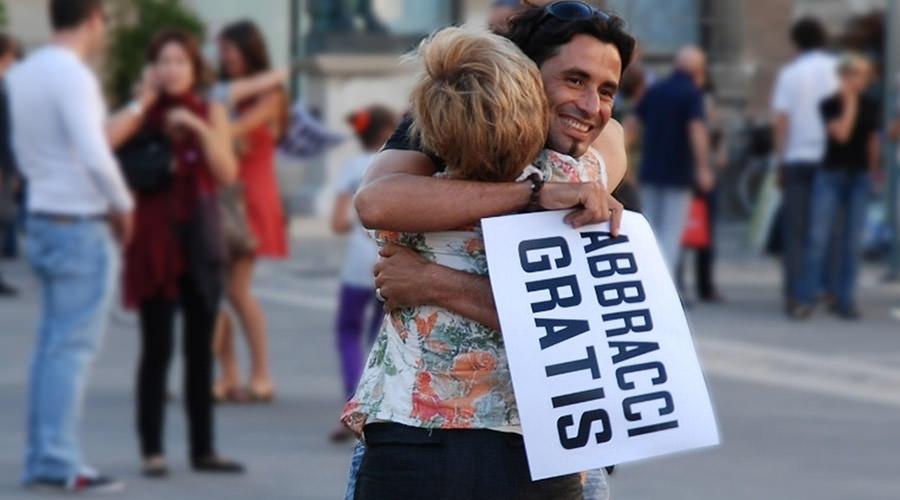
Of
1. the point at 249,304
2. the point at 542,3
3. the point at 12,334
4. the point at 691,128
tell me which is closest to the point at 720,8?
the point at 691,128

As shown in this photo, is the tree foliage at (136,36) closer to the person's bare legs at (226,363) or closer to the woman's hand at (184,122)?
the person's bare legs at (226,363)

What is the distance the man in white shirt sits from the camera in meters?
13.6

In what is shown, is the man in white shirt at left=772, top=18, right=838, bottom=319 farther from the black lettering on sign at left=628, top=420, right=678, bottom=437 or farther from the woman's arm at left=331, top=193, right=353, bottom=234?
the black lettering on sign at left=628, top=420, right=678, bottom=437

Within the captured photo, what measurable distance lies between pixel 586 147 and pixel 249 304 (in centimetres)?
624

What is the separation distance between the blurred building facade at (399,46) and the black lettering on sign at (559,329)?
15065 mm

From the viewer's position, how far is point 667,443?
3.60 m

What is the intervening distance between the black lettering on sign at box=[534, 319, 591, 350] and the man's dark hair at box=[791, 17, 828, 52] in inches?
421

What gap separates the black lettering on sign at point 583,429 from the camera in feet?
11.5

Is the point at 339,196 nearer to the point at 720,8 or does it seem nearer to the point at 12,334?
the point at 12,334

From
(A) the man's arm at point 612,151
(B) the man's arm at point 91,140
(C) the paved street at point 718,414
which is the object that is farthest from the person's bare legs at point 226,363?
(A) the man's arm at point 612,151

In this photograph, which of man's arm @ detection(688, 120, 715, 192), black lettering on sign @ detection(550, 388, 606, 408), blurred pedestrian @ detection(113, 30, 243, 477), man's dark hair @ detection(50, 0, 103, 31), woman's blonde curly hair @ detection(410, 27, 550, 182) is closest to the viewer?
woman's blonde curly hair @ detection(410, 27, 550, 182)

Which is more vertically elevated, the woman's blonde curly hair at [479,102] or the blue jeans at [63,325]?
the woman's blonde curly hair at [479,102]

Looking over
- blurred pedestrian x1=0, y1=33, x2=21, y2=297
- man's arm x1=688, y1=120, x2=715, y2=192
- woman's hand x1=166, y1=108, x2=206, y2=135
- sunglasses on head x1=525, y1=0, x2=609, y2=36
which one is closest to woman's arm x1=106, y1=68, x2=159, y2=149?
woman's hand x1=166, y1=108, x2=206, y2=135

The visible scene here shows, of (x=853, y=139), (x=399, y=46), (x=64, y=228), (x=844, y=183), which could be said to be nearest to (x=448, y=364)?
(x=64, y=228)
